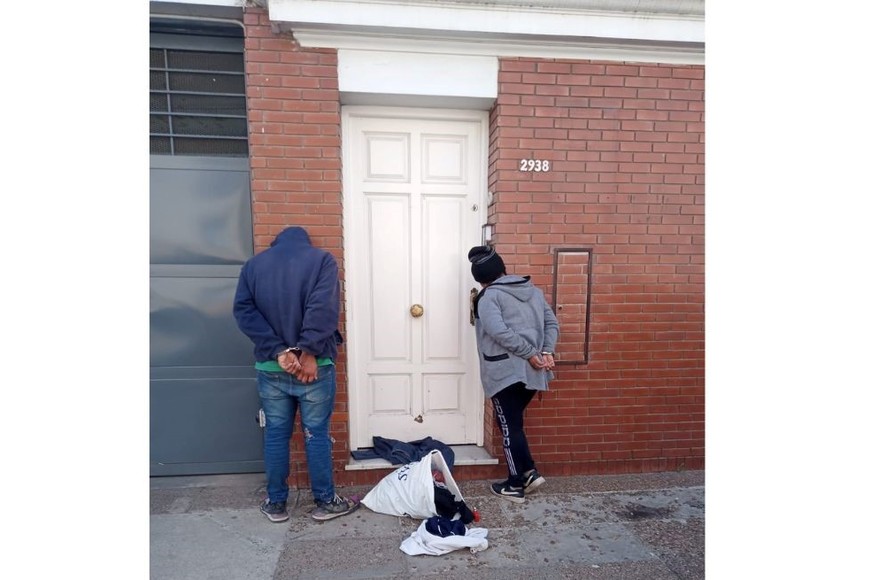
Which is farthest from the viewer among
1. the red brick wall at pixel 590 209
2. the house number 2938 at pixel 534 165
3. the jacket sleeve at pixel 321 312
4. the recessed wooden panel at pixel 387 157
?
the recessed wooden panel at pixel 387 157

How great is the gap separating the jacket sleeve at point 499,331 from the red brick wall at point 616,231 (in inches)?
20.5

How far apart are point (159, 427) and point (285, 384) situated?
1393mm

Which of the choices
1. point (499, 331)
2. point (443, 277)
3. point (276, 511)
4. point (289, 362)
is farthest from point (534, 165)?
point (276, 511)

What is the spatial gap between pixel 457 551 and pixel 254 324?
1819mm

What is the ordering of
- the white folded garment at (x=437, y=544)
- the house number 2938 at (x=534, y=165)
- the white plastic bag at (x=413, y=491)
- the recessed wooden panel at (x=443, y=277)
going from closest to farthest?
the white folded garment at (x=437, y=544), the white plastic bag at (x=413, y=491), the house number 2938 at (x=534, y=165), the recessed wooden panel at (x=443, y=277)

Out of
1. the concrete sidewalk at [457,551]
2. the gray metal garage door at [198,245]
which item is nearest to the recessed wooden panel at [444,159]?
the gray metal garage door at [198,245]

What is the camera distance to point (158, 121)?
3.67 metres

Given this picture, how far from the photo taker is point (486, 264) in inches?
131

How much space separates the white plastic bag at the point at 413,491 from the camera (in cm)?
309

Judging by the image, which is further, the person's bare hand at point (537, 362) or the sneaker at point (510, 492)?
the sneaker at point (510, 492)

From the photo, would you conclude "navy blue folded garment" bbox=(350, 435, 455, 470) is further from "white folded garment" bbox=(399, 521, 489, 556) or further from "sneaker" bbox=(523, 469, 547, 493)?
"white folded garment" bbox=(399, 521, 489, 556)

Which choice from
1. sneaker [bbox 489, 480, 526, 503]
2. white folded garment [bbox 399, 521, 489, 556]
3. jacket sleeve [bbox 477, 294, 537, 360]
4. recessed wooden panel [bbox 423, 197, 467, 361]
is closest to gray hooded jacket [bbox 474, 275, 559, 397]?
jacket sleeve [bbox 477, 294, 537, 360]

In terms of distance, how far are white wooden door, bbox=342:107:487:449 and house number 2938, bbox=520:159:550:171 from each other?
364 mm

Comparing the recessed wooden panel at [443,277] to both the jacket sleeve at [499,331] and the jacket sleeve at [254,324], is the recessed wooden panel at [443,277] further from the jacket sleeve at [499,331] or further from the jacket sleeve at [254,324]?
the jacket sleeve at [254,324]
